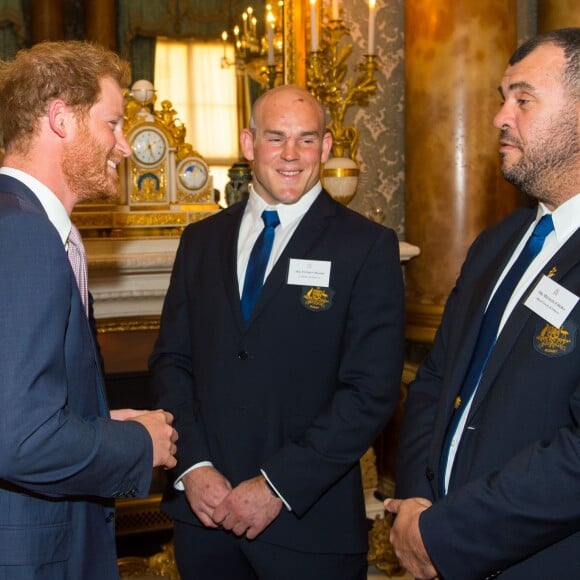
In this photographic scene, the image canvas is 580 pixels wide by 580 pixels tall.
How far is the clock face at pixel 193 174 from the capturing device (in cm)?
413

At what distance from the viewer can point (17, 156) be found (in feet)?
5.90

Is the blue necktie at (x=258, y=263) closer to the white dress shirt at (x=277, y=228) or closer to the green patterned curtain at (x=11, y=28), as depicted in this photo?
the white dress shirt at (x=277, y=228)

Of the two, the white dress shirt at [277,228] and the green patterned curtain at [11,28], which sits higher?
the green patterned curtain at [11,28]

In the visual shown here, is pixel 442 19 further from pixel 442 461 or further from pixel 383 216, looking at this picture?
pixel 442 461

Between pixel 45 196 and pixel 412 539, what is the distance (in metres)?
1.07

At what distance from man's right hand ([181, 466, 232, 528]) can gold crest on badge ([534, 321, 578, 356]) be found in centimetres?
98

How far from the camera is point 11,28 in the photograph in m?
3.86

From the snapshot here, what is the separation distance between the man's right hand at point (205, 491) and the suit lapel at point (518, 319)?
789mm

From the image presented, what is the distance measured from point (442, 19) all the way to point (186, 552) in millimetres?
2871

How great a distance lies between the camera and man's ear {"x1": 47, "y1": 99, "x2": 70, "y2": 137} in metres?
1.79

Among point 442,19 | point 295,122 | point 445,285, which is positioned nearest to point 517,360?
point 295,122

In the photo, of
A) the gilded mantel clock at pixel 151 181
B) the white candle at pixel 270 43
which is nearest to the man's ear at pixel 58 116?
the gilded mantel clock at pixel 151 181

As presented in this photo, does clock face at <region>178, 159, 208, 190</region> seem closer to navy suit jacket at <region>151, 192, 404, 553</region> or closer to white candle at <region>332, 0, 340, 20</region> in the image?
white candle at <region>332, 0, 340, 20</region>

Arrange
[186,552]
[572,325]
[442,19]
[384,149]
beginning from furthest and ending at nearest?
[384,149] → [442,19] → [186,552] → [572,325]
